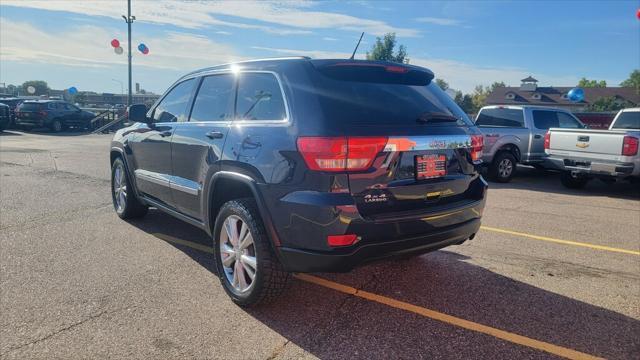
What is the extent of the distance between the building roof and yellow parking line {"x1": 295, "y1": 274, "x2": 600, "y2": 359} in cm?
7431

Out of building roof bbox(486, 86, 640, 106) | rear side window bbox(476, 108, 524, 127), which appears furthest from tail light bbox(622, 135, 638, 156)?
A: building roof bbox(486, 86, 640, 106)

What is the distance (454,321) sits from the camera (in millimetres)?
3348

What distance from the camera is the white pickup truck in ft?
27.7

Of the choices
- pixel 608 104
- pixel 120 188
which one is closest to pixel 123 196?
pixel 120 188

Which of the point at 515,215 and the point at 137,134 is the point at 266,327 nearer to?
the point at 137,134

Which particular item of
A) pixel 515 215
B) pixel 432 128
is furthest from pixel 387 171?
pixel 515 215

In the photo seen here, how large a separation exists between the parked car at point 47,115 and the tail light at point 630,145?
24744 millimetres

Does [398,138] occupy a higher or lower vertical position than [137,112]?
lower

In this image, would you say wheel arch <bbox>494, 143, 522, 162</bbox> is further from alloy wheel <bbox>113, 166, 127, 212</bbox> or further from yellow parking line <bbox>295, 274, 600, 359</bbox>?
alloy wheel <bbox>113, 166, 127, 212</bbox>

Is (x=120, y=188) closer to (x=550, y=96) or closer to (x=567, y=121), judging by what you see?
(x=567, y=121)

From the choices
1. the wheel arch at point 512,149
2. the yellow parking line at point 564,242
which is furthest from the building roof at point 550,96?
the yellow parking line at point 564,242

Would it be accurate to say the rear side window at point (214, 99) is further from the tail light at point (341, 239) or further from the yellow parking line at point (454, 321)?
the yellow parking line at point (454, 321)

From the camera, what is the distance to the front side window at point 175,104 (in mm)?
4605

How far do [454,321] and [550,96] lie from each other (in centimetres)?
8164
